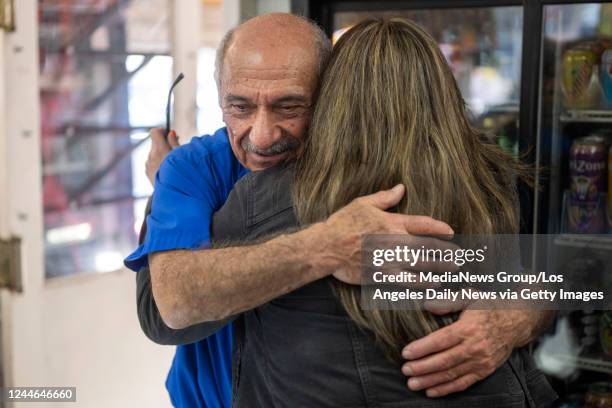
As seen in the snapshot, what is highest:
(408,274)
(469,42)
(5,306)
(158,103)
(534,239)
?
(469,42)

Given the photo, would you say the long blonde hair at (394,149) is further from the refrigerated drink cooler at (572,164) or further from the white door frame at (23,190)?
the white door frame at (23,190)

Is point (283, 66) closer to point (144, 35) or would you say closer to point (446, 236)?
point (446, 236)

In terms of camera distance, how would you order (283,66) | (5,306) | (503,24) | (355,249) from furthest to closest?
(503,24), (5,306), (283,66), (355,249)

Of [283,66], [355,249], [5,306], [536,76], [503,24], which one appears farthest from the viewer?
[503,24]

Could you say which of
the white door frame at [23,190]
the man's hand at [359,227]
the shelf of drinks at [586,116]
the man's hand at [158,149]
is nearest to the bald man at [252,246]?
the man's hand at [359,227]

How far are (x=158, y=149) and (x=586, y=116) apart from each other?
5.31 ft

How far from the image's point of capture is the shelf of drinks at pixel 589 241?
8.79 ft

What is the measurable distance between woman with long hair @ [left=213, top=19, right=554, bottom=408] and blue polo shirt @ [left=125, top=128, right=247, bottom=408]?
6 cm

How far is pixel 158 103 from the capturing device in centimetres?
339

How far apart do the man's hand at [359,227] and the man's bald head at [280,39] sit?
0.35m

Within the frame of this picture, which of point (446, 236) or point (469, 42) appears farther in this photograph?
point (469, 42)

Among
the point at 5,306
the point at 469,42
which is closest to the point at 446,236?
the point at 5,306

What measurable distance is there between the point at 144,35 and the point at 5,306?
1.28 metres

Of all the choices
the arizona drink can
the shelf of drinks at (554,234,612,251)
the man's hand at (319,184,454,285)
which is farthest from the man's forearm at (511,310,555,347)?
the arizona drink can
